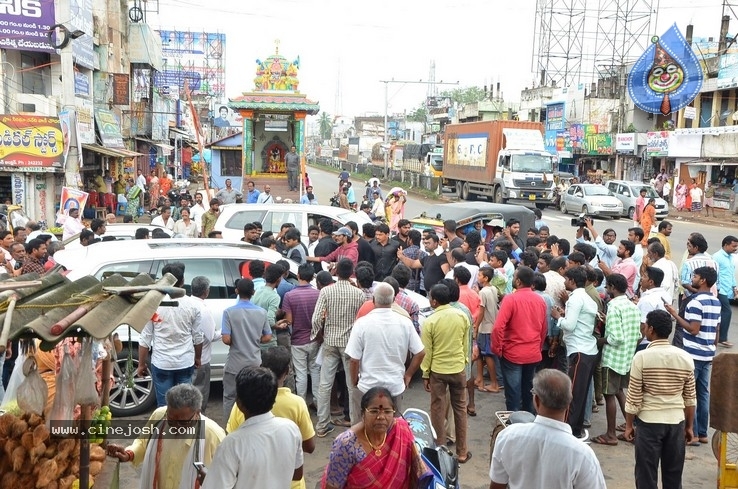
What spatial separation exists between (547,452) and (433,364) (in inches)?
104

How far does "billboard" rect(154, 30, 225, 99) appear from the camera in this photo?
5984cm

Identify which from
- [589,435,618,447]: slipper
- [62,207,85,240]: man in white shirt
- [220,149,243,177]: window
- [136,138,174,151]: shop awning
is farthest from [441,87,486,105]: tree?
[589,435,618,447]: slipper

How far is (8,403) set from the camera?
4.15 meters

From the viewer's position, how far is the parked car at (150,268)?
6.96 meters

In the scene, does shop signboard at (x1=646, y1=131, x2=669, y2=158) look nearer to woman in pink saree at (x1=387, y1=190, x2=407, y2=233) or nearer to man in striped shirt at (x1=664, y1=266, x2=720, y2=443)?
woman in pink saree at (x1=387, y1=190, x2=407, y2=233)

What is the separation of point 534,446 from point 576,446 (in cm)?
21

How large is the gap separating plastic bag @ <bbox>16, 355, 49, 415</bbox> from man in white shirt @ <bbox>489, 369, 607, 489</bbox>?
8.22 ft

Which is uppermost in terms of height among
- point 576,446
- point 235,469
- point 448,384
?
point 576,446

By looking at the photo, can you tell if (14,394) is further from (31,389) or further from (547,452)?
(547,452)

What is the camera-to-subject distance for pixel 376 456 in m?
3.62

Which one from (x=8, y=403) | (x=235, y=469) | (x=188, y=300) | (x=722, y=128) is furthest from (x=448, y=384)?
(x=722, y=128)

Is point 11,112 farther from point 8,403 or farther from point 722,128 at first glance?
point 722,128

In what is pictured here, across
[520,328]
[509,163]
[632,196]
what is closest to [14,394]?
[520,328]

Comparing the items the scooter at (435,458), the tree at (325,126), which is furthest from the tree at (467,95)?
the scooter at (435,458)
